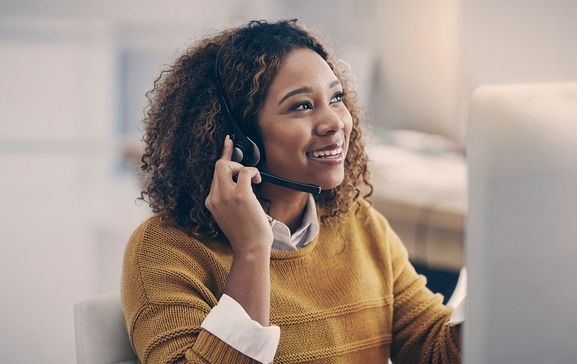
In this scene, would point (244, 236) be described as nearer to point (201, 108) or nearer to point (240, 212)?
point (240, 212)

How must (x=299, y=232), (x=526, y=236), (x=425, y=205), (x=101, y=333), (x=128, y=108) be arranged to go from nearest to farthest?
(x=526, y=236) < (x=101, y=333) < (x=299, y=232) < (x=425, y=205) < (x=128, y=108)

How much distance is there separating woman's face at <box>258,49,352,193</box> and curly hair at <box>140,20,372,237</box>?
0.07ft

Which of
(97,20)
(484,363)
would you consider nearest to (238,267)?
(484,363)

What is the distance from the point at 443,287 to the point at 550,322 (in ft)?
7.28

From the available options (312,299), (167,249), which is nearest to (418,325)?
(312,299)

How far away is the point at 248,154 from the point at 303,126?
0.29ft

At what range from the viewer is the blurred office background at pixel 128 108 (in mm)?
2691

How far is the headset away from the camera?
1.13 meters

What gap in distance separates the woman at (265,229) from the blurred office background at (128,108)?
41cm

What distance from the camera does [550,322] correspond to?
0.61m

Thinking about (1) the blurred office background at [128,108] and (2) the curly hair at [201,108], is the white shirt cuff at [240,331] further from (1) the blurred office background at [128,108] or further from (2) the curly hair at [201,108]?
(1) the blurred office background at [128,108]

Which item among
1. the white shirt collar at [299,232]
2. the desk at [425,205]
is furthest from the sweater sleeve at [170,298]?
the desk at [425,205]

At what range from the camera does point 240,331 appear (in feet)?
3.09

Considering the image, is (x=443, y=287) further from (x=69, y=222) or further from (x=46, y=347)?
(x=69, y=222)
